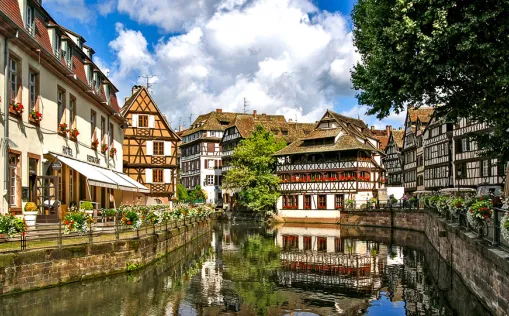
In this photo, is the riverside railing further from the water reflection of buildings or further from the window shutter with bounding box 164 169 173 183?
the window shutter with bounding box 164 169 173 183

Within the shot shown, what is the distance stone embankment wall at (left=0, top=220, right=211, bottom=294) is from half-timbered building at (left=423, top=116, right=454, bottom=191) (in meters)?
37.6

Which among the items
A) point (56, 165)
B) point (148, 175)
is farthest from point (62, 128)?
point (148, 175)

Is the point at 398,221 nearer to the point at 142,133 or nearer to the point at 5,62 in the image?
the point at 142,133

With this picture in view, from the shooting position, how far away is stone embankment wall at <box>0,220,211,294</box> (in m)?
15.0

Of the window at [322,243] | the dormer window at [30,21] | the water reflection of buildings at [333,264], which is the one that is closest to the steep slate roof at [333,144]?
the window at [322,243]

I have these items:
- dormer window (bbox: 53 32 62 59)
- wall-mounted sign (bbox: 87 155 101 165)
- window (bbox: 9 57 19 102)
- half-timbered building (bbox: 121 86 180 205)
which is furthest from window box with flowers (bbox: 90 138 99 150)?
half-timbered building (bbox: 121 86 180 205)

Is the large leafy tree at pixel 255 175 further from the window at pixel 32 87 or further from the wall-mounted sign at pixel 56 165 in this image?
the window at pixel 32 87

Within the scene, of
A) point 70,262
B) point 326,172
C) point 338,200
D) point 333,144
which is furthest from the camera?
point 333,144

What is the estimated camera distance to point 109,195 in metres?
35.6

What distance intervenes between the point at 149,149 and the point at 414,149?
3574 centimetres

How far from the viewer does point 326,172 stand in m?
60.1

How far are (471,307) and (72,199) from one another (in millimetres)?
19158

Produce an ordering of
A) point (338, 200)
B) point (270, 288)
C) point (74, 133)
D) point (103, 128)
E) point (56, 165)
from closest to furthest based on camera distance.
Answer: point (270, 288), point (56, 165), point (74, 133), point (103, 128), point (338, 200)

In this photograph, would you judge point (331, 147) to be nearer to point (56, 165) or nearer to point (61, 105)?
point (61, 105)
